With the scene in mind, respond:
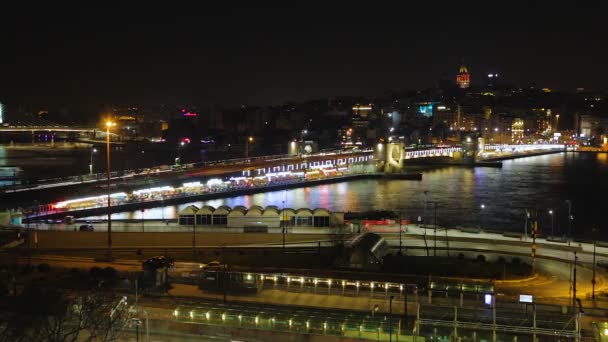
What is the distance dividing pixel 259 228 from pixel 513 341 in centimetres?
498

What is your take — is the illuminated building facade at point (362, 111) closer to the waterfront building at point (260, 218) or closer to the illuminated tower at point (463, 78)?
the illuminated tower at point (463, 78)

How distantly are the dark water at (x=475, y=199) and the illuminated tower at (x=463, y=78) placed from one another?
5163cm

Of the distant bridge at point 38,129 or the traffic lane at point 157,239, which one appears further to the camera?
the distant bridge at point 38,129

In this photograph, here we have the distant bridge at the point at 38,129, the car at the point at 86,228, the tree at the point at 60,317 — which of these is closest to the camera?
the tree at the point at 60,317

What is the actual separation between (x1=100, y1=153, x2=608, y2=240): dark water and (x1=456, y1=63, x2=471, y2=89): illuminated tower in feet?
169

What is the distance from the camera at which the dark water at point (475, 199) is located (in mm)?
11656

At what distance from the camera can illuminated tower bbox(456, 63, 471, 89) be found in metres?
71.6

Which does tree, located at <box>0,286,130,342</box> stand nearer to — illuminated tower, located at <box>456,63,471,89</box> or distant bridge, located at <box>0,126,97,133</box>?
distant bridge, located at <box>0,126,97,133</box>

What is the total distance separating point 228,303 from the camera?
3.95 meters

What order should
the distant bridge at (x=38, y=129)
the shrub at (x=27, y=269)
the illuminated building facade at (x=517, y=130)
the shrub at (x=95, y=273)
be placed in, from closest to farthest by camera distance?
the shrub at (x=95, y=273) < the shrub at (x=27, y=269) < the distant bridge at (x=38, y=129) < the illuminated building facade at (x=517, y=130)

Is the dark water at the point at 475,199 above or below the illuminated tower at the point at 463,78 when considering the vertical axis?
below

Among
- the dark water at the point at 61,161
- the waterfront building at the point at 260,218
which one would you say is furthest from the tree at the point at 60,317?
the dark water at the point at 61,161

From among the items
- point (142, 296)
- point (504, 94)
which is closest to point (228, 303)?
point (142, 296)

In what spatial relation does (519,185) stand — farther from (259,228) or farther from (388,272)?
(388,272)
